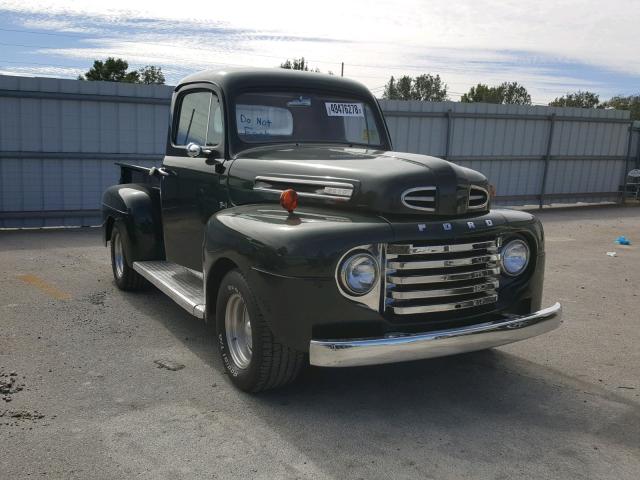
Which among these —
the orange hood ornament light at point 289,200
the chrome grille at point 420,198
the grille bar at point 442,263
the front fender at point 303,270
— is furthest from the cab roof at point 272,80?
the grille bar at point 442,263

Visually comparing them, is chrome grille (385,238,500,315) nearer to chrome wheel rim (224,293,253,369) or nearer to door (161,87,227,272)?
chrome wheel rim (224,293,253,369)

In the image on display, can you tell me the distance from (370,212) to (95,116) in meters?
8.54


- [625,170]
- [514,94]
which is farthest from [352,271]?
[514,94]

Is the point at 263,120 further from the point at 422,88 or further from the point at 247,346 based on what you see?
the point at 422,88

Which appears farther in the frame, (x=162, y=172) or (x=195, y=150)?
(x=162, y=172)

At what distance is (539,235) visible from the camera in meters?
4.26

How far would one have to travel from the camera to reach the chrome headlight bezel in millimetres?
3449

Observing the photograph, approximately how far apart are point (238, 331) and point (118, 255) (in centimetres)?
298

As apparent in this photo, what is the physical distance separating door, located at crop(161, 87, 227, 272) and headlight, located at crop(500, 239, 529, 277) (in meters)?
1.99

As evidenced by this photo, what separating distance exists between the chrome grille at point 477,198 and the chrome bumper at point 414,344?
2.42 ft

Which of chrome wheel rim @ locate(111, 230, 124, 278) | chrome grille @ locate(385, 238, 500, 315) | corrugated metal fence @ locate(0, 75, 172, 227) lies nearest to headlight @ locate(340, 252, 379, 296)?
chrome grille @ locate(385, 238, 500, 315)

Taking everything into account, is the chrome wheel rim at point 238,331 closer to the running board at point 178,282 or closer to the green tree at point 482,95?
the running board at point 178,282

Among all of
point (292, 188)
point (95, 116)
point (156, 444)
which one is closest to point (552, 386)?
point (292, 188)

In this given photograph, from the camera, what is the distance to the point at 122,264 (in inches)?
254
